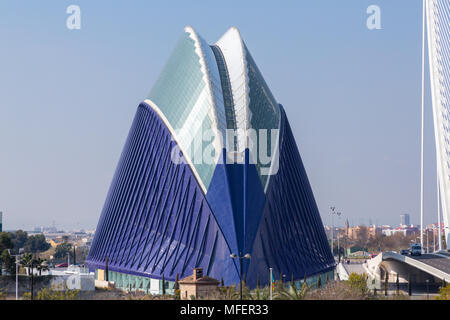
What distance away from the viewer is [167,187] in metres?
79.6

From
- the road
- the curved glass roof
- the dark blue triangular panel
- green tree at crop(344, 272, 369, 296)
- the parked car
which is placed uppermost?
the curved glass roof

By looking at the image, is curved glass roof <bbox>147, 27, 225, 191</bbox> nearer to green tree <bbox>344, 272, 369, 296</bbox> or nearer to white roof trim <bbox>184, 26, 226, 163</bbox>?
white roof trim <bbox>184, 26, 226, 163</bbox>

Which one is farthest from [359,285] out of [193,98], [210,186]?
[193,98]

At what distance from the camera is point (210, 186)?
243 feet

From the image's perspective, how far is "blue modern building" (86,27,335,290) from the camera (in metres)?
72.4

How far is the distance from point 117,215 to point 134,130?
386 inches

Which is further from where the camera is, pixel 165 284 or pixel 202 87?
pixel 202 87

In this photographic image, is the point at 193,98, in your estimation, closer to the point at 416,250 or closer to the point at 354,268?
the point at 416,250

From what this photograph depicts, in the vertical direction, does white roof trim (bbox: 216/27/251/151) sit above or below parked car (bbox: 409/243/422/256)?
above

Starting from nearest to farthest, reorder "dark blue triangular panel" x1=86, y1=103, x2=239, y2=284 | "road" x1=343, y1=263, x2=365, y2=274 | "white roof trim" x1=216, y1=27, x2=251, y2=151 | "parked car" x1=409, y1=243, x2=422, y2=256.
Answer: "dark blue triangular panel" x1=86, y1=103, x2=239, y2=284 → "white roof trim" x1=216, y1=27, x2=251, y2=151 → "parked car" x1=409, y1=243, x2=422, y2=256 → "road" x1=343, y1=263, x2=365, y2=274

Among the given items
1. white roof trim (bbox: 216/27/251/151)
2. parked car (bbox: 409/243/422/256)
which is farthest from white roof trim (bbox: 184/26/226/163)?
parked car (bbox: 409/243/422/256)

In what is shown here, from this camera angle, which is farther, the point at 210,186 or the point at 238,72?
the point at 238,72
